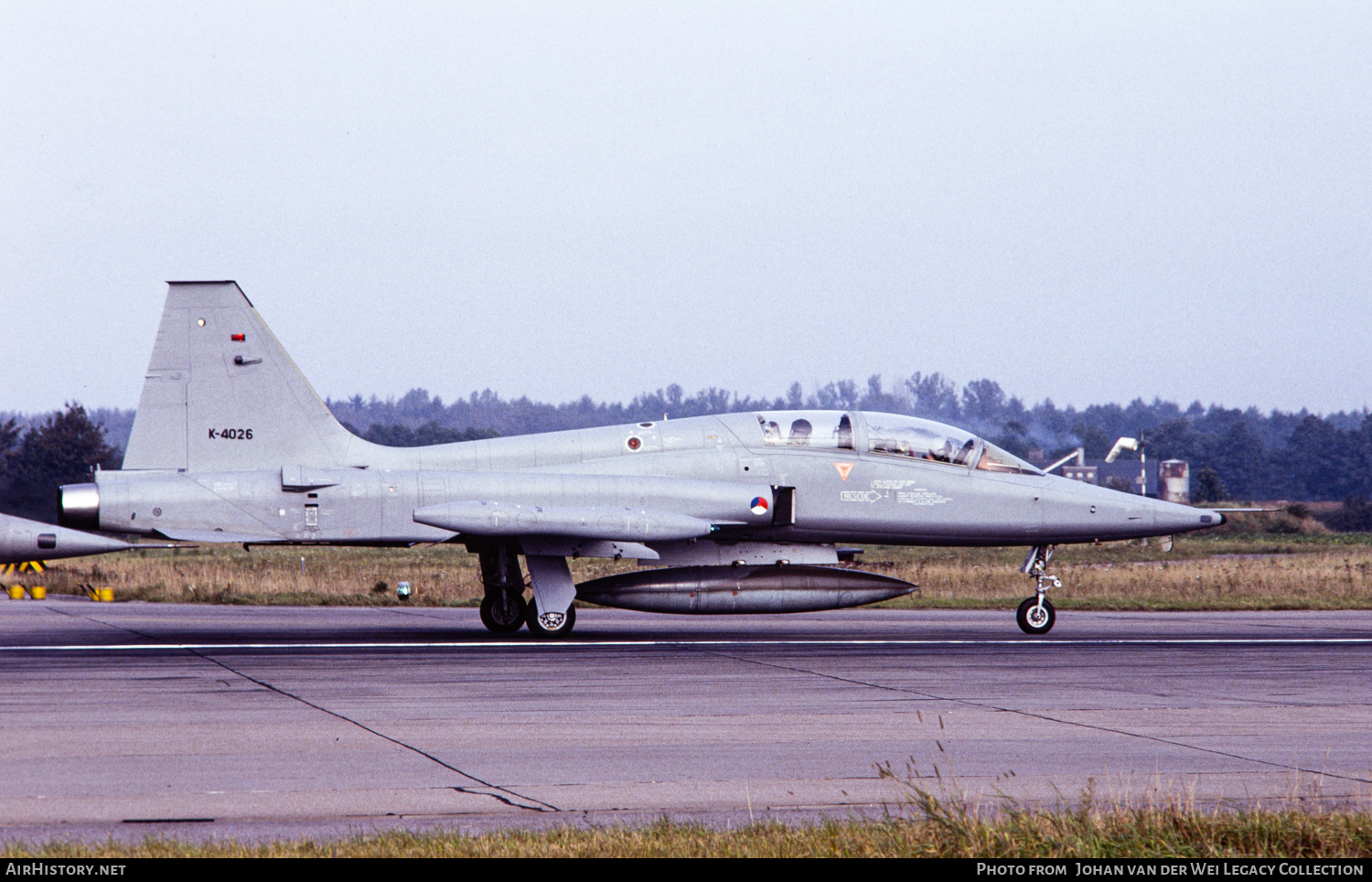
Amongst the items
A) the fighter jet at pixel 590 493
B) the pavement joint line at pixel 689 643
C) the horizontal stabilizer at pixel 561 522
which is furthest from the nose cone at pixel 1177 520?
the horizontal stabilizer at pixel 561 522

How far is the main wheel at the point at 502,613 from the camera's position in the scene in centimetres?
1833

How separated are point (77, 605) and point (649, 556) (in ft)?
39.9

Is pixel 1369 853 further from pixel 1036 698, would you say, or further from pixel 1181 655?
pixel 1181 655

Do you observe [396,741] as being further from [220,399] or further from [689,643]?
[220,399]

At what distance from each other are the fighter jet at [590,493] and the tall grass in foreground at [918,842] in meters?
9.95

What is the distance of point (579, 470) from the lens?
18.1m

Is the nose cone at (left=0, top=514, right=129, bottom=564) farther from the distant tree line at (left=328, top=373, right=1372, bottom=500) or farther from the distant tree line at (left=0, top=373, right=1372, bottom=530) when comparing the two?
the distant tree line at (left=328, top=373, right=1372, bottom=500)

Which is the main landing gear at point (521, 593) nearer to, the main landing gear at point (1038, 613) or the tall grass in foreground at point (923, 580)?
the tall grass in foreground at point (923, 580)

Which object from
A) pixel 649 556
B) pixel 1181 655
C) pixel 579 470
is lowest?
pixel 1181 655

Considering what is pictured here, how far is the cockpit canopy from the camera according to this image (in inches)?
733

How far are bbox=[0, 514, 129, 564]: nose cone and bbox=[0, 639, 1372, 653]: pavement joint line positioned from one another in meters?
1.39

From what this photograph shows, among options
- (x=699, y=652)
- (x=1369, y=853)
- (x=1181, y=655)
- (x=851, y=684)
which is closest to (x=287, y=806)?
(x=1369, y=853)

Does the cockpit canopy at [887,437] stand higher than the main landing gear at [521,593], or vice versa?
the cockpit canopy at [887,437]

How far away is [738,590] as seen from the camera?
17438 mm
